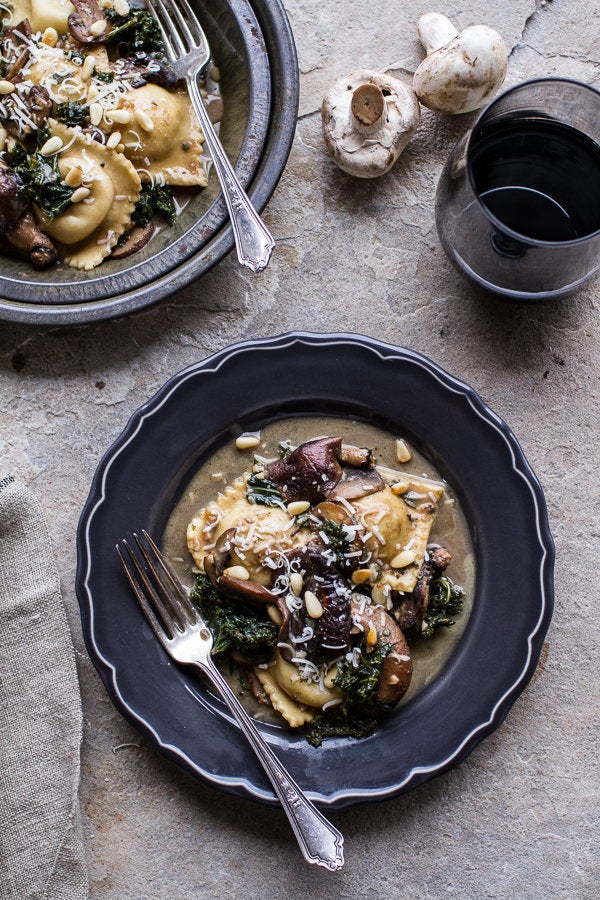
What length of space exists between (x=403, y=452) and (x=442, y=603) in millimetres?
559

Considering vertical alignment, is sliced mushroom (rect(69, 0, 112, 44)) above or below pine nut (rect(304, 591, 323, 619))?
above

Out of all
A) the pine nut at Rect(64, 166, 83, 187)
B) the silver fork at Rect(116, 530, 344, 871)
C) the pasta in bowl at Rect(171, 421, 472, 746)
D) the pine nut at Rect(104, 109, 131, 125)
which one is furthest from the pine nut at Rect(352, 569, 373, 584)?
the pine nut at Rect(104, 109, 131, 125)

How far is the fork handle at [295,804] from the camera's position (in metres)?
2.84

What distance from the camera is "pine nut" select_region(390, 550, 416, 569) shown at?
2.94 m

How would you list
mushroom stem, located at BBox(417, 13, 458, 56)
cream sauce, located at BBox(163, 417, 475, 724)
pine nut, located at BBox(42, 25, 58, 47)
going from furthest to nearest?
1. mushroom stem, located at BBox(417, 13, 458, 56)
2. pine nut, located at BBox(42, 25, 58, 47)
3. cream sauce, located at BBox(163, 417, 475, 724)

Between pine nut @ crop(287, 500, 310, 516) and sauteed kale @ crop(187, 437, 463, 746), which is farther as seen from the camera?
pine nut @ crop(287, 500, 310, 516)

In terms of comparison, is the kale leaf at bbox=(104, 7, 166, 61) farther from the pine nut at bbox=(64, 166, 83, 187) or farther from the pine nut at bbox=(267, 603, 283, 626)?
the pine nut at bbox=(267, 603, 283, 626)

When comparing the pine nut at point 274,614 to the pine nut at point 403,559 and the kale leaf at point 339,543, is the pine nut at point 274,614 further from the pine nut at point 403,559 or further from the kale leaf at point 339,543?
the pine nut at point 403,559

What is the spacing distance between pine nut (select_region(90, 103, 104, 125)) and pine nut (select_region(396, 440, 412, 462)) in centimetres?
162

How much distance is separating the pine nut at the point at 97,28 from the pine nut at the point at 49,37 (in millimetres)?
135

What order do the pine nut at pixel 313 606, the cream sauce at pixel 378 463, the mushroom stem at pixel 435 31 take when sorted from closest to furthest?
1. the pine nut at pixel 313 606
2. the cream sauce at pixel 378 463
3. the mushroom stem at pixel 435 31

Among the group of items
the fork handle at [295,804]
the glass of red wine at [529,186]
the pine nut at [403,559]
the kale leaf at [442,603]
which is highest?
the glass of red wine at [529,186]

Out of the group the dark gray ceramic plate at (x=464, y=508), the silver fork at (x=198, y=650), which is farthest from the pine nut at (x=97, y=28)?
the silver fork at (x=198, y=650)

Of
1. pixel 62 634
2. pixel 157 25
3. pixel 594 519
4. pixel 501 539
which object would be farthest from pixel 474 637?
pixel 157 25
